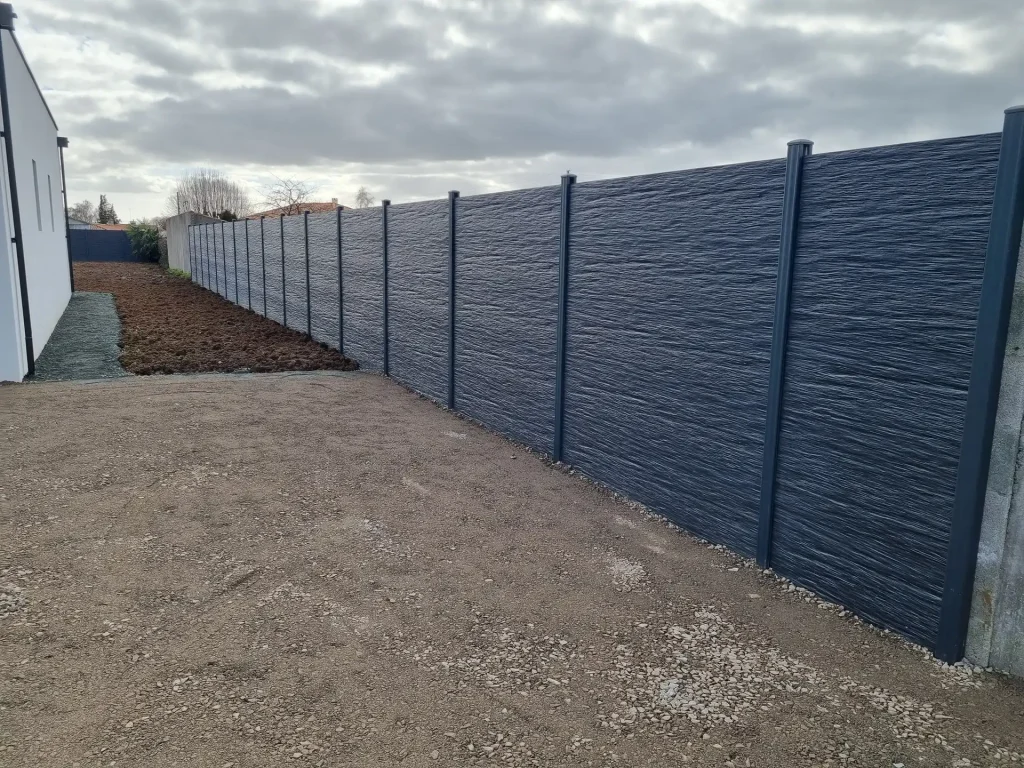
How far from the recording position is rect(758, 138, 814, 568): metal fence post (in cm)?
340

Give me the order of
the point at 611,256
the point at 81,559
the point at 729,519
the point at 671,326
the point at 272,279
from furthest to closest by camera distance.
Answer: the point at 272,279 → the point at 611,256 → the point at 671,326 → the point at 729,519 → the point at 81,559

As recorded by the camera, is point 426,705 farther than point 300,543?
No

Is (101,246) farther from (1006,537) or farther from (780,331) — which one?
(1006,537)

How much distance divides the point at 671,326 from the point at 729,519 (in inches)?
45.9

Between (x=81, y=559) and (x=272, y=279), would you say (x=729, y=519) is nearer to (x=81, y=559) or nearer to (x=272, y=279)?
(x=81, y=559)

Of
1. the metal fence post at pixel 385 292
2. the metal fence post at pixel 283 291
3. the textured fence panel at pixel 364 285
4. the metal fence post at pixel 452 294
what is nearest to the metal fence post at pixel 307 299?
the metal fence post at pixel 283 291

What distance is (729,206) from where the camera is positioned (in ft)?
12.5

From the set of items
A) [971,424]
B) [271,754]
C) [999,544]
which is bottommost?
[271,754]

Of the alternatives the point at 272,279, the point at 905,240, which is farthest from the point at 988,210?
the point at 272,279

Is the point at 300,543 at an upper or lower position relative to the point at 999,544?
lower

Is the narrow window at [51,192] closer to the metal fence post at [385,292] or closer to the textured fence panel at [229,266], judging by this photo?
the textured fence panel at [229,266]

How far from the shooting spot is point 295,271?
1290 cm

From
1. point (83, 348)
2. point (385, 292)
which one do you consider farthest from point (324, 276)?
point (83, 348)

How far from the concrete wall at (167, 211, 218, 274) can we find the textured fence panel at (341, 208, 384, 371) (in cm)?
1850
